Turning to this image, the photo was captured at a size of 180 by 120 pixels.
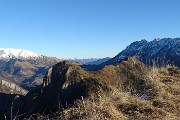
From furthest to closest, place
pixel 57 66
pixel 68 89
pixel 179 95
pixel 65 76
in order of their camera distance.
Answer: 1. pixel 57 66
2. pixel 65 76
3. pixel 68 89
4. pixel 179 95

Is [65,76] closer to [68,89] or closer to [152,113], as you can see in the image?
[68,89]

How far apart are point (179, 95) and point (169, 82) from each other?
2.00 metres

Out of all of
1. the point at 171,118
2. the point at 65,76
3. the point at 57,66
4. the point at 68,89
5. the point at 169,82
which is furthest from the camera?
the point at 57,66

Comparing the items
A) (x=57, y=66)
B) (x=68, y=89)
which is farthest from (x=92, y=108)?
(x=57, y=66)

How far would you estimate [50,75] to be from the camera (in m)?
163

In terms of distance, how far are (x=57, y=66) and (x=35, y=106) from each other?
21531 mm

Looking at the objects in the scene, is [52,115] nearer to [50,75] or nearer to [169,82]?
[169,82]

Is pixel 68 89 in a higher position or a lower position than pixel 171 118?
lower

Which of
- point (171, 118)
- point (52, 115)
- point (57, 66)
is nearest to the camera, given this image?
point (171, 118)

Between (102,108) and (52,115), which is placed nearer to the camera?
(102,108)

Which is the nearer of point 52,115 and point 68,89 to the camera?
point 52,115

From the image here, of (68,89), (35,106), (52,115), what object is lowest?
(35,106)

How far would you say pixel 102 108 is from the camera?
8406 millimetres

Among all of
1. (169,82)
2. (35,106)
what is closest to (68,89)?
(35,106)
